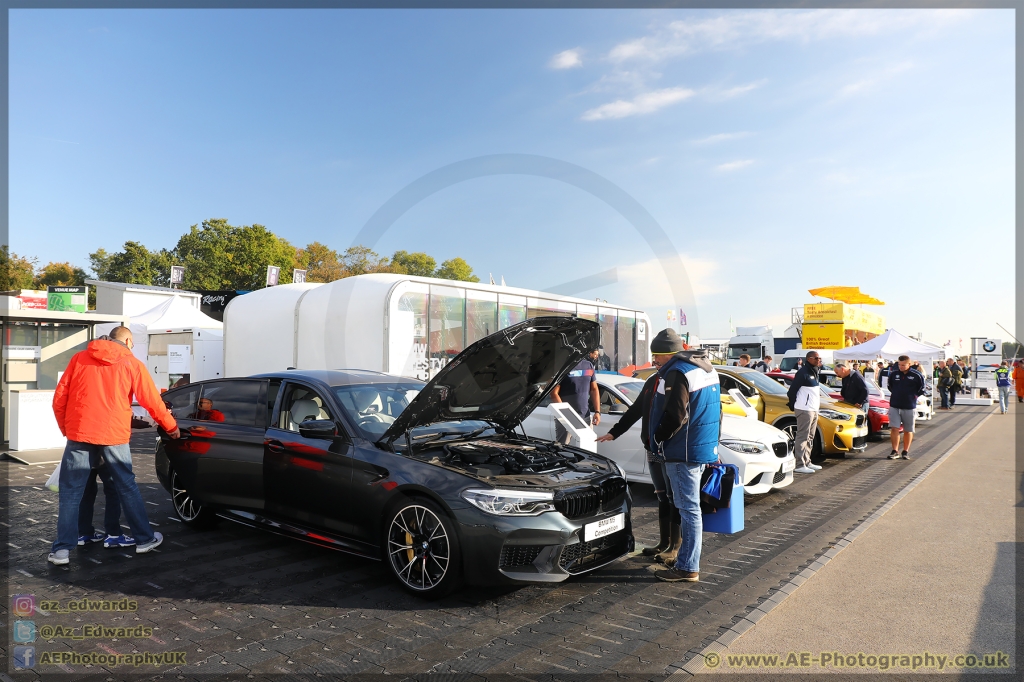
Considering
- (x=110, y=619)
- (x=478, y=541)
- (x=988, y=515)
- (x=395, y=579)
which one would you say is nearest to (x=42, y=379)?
(x=110, y=619)

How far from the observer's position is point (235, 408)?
5.84m

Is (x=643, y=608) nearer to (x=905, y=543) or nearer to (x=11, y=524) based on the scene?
(x=905, y=543)

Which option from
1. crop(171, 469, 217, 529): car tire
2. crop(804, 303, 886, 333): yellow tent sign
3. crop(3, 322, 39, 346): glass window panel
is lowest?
crop(171, 469, 217, 529): car tire

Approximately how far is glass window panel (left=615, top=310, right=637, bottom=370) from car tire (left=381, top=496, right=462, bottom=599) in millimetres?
14252

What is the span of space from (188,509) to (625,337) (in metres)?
14.5

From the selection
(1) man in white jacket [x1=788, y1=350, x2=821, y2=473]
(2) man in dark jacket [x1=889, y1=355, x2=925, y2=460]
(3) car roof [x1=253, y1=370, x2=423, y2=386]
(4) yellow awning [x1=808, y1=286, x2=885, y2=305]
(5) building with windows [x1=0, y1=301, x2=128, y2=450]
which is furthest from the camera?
(4) yellow awning [x1=808, y1=286, x2=885, y2=305]

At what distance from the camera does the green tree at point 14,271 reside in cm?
5141

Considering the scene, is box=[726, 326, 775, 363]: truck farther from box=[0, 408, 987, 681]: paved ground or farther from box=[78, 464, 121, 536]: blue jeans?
box=[78, 464, 121, 536]: blue jeans

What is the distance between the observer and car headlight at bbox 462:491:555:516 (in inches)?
165

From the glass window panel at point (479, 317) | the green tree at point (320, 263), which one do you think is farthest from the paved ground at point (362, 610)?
the green tree at point (320, 263)

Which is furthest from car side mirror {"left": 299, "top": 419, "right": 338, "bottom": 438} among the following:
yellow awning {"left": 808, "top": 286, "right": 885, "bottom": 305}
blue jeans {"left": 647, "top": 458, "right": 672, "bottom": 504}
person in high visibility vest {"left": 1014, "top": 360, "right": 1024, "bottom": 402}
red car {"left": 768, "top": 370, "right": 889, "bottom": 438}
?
yellow awning {"left": 808, "top": 286, "right": 885, "bottom": 305}

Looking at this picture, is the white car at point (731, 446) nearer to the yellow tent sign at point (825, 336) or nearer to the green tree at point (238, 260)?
the yellow tent sign at point (825, 336)

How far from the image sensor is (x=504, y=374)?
18.1 ft

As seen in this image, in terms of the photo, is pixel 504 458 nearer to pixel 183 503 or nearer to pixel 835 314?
pixel 183 503
